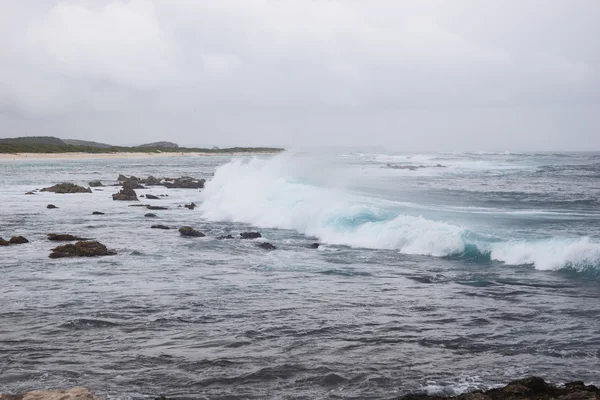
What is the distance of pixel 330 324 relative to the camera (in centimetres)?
1159

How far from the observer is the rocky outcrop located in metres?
7.02

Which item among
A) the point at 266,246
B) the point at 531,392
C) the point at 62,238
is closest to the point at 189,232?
the point at 266,246

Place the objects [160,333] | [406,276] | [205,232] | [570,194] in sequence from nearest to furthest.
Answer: [160,333], [406,276], [205,232], [570,194]

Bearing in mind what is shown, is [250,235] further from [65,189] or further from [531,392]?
[65,189]

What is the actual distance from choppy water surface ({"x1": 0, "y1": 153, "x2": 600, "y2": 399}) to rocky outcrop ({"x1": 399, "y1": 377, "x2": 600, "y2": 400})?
36.7 inches

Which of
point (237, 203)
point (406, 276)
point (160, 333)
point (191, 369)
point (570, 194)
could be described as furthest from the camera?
point (570, 194)

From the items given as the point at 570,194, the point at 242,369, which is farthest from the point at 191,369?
the point at 570,194

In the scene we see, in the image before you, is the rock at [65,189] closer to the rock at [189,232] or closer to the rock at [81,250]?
the rock at [189,232]

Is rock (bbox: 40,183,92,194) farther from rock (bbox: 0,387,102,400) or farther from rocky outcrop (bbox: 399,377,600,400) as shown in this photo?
rocky outcrop (bbox: 399,377,600,400)

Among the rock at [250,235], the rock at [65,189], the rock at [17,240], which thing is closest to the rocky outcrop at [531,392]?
the rock at [250,235]

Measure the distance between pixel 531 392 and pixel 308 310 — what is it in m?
5.92

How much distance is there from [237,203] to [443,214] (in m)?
11.2

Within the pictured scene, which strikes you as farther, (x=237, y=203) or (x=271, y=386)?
(x=237, y=203)

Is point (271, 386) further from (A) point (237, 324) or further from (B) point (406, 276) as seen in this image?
(B) point (406, 276)
